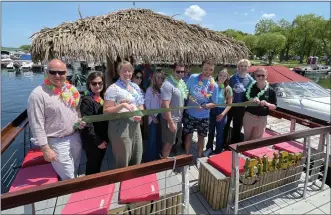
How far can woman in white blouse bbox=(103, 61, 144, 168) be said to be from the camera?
8.66ft

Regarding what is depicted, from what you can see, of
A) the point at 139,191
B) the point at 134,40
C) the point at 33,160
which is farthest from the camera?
the point at 134,40

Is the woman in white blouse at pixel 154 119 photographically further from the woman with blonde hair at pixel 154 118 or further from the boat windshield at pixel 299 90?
the boat windshield at pixel 299 90

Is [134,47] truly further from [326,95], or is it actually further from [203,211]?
[326,95]

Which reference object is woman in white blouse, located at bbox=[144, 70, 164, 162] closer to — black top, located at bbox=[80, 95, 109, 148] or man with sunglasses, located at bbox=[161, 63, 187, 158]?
man with sunglasses, located at bbox=[161, 63, 187, 158]

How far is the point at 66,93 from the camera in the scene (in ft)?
8.41

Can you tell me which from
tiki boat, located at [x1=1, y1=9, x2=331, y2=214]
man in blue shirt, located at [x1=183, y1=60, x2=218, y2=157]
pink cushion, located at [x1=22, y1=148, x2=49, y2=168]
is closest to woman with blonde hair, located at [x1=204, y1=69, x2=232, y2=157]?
man in blue shirt, located at [x1=183, y1=60, x2=218, y2=157]

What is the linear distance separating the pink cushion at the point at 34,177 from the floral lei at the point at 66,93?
94cm

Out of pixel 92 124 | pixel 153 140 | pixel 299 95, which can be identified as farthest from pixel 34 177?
pixel 299 95

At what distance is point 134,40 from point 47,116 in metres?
2.65

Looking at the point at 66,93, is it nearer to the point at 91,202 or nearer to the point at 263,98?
the point at 91,202

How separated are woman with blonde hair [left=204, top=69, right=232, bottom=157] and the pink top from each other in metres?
2.45

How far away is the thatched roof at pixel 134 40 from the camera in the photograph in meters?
3.94

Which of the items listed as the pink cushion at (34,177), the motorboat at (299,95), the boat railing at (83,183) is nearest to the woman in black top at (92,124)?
the pink cushion at (34,177)

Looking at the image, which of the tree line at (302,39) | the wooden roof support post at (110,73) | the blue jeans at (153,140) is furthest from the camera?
the tree line at (302,39)
